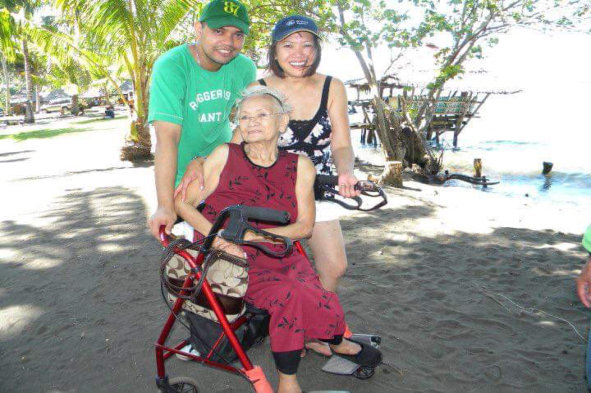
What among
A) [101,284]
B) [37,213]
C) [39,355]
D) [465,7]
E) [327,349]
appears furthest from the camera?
[465,7]

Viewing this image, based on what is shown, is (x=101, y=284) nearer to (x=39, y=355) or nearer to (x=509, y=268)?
(x=39, y=355)

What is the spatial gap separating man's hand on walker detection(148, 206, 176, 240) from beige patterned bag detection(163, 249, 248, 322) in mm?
214

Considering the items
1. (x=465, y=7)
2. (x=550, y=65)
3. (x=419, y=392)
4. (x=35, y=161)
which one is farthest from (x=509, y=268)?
(x=550, y=65)

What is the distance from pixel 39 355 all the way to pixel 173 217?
6.74 feet

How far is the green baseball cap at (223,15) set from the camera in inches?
103

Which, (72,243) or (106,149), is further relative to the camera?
(106,149)

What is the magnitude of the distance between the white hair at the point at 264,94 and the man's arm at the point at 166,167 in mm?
398

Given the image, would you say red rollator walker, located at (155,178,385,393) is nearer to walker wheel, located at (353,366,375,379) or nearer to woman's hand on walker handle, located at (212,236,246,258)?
woman's hand on walker handle, located at (212,236,246,258)

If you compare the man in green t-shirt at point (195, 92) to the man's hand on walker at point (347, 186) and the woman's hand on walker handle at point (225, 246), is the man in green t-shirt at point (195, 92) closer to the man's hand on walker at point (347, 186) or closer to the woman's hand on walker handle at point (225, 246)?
the woman's hand on walker handle at point (225, 246)

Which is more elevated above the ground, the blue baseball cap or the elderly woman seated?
the blue baseball cap

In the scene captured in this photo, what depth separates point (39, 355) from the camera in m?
3.48

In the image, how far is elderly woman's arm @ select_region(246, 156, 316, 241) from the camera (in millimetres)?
2480

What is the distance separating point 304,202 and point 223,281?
0.72 metres

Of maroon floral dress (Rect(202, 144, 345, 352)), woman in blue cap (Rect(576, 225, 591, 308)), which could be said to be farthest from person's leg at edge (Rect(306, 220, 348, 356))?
woman in blue cap (Rect(576, 225, 591, 308))
